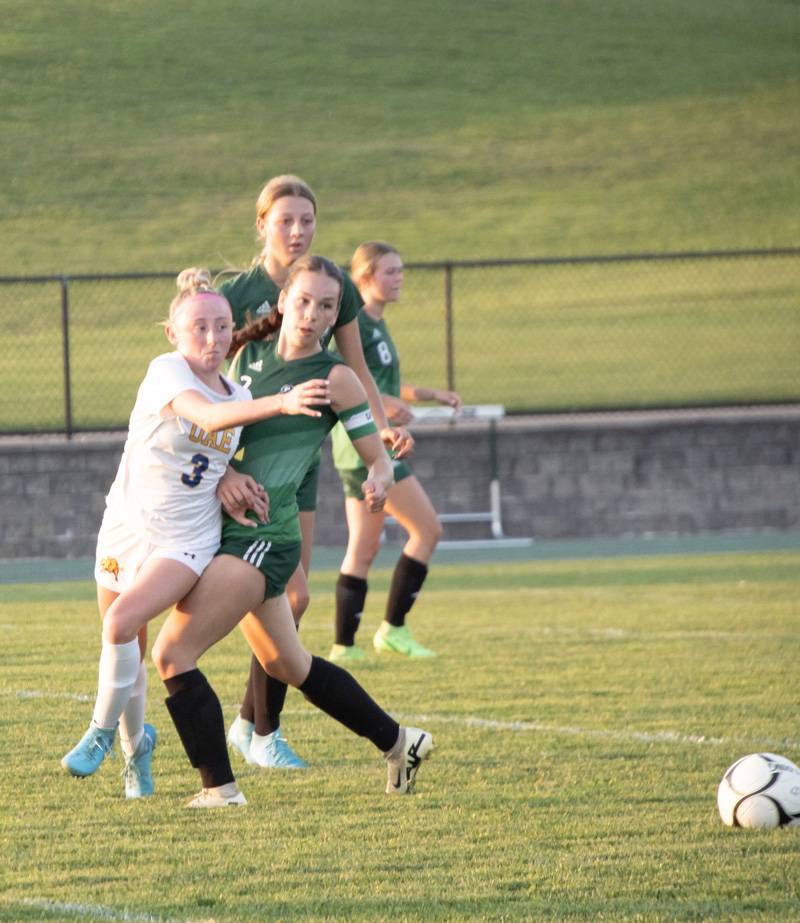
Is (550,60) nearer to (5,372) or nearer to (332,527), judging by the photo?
(5,372)

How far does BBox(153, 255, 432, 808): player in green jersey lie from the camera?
5500mm

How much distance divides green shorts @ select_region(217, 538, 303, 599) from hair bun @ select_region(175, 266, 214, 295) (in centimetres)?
80

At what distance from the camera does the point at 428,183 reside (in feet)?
124

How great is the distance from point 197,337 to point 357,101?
1429 inches

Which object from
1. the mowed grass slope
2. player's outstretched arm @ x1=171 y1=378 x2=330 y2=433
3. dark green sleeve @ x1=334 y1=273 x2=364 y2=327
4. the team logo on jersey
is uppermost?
the mowed grass slope

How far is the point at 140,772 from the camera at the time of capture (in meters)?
5.89

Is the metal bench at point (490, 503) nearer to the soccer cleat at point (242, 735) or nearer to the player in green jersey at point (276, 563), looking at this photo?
the soccer cleat at point (242, 735)

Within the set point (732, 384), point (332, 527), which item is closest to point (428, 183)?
point (732, 384)

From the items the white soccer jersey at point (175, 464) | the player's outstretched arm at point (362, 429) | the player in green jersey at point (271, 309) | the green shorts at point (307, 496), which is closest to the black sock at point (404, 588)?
the green shorts at point (307, 496)

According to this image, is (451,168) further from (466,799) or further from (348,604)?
(466,799)

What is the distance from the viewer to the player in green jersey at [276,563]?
217 inches

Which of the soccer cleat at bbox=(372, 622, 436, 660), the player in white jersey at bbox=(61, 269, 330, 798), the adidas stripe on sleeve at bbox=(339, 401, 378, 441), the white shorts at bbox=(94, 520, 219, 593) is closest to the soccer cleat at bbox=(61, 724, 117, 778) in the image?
the player in white jersey at bbox=(61, 269, 330, 798)

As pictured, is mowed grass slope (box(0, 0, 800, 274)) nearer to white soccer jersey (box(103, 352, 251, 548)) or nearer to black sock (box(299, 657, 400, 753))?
black sock (box(299, 657, 400, 753))

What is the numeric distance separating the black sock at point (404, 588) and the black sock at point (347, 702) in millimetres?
3672
